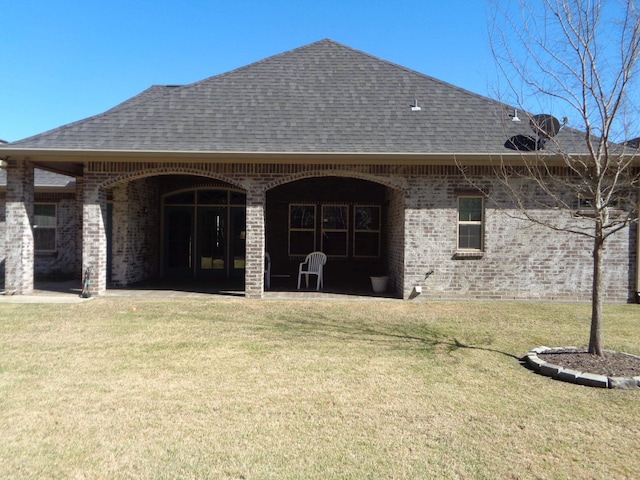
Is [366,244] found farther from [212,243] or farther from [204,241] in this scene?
[204,241]

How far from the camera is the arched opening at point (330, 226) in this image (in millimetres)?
15227

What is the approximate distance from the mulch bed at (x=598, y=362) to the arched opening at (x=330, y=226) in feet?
29.8

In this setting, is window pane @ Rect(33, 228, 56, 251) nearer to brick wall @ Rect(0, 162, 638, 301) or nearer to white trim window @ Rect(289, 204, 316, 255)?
brick wall @ Rect(0, 162, 638, 301)

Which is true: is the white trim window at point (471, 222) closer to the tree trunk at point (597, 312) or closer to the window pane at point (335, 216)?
the tree trunk at point (597, 312)

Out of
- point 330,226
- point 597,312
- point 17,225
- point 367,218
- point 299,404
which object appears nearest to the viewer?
point 299,404

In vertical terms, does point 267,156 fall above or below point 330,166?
above

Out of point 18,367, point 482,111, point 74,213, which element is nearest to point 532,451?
point 18,367

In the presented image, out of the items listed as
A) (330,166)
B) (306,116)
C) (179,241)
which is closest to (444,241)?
(330,166)

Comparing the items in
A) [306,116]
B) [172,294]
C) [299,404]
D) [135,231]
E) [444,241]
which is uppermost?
[306,116]

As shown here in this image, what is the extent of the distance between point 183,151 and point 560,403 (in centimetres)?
845

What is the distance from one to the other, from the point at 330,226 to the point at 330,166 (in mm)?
4789

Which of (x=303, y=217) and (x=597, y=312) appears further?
(x=303, y=217)

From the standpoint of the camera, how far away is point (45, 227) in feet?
49.8

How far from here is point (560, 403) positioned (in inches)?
181
